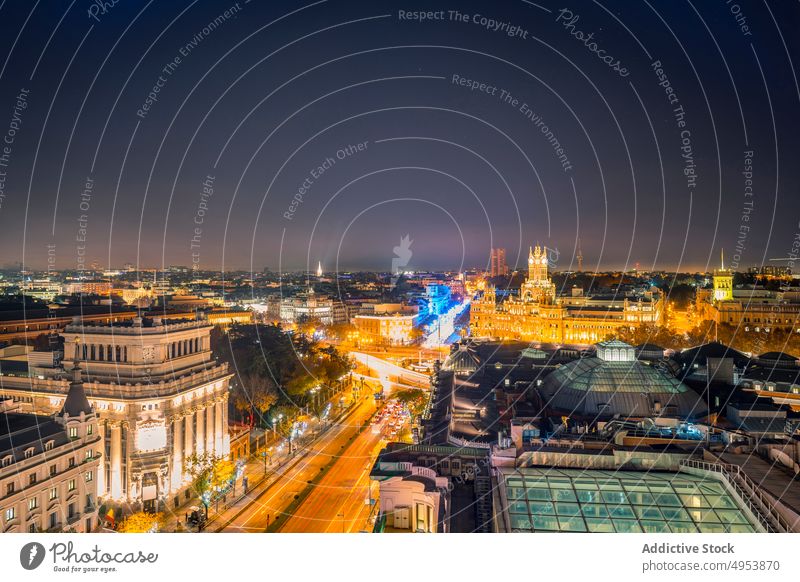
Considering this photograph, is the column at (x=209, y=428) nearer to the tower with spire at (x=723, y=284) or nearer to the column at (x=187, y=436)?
the column at (x=187, y=436)

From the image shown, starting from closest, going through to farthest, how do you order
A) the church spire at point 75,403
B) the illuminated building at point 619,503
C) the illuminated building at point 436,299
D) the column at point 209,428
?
1. the illuminated building at point 619,503
2. the church spire at point 75,403
3. the column at point 209,428
4. the illuminated building at point 436,299

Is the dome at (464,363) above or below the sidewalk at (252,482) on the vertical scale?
above

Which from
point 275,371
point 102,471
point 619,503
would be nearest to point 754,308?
point 275,371

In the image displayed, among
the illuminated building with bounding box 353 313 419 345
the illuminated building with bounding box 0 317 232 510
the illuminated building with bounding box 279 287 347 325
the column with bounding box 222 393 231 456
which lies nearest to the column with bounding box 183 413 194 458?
the illuminated building with bounding box 0 317 232 510

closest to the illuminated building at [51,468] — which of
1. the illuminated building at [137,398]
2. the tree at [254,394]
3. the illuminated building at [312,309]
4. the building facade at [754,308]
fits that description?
the illuminated building at [137,398]

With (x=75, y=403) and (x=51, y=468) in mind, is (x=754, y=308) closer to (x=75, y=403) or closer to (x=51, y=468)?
(x=75, y=403)
